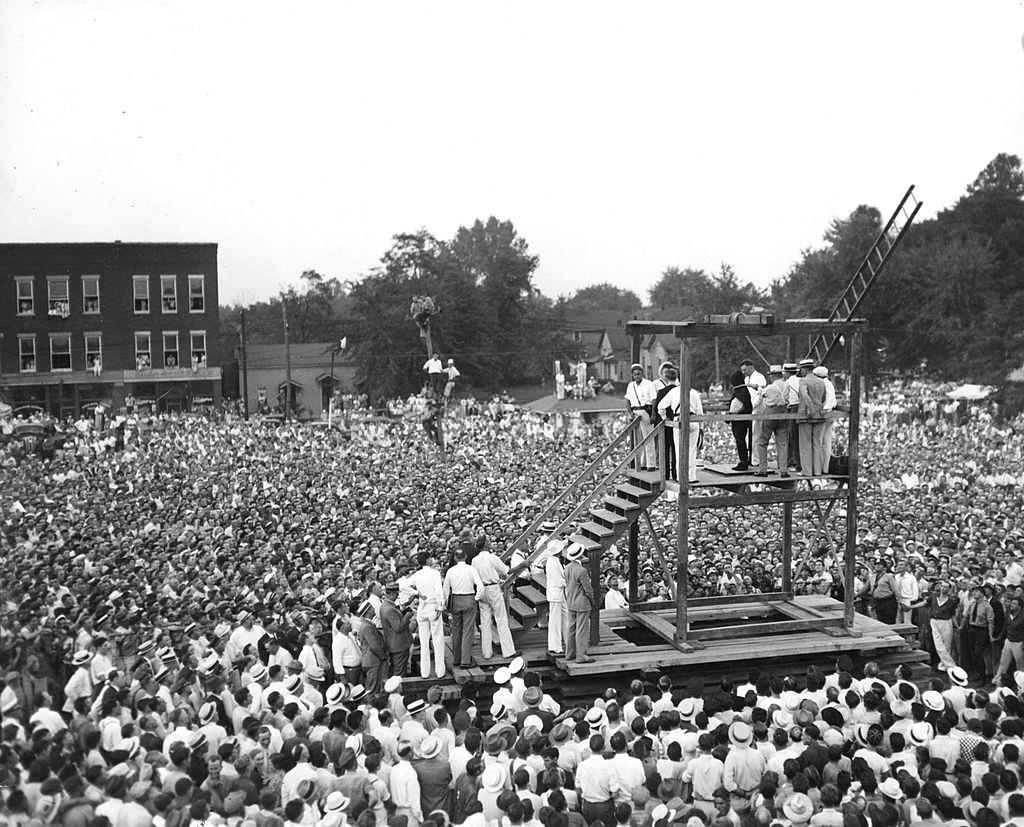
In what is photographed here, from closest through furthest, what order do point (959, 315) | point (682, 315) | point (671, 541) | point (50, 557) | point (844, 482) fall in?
point (844, 482), point (50, 557), point (671, 541), point (959, 315), point (682, 315)

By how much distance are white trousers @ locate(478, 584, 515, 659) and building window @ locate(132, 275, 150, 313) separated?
115ft

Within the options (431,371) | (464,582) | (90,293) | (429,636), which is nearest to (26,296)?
(90,293)

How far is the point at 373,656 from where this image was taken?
467 inches

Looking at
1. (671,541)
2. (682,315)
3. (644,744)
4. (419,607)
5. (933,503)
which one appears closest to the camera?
(644,744)

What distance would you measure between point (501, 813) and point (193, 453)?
86.4ft

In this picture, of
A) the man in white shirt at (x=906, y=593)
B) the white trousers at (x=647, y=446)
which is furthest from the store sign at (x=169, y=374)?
the man in white shirt at (x=906, y=593)

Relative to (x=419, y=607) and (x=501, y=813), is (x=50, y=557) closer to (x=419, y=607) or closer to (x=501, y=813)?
(x=419, y=607)

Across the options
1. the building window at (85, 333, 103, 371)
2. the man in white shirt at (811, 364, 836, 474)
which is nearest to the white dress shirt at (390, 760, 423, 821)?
the man in white shirt at (811, 364, 836, 474)

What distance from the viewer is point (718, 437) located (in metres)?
38.4

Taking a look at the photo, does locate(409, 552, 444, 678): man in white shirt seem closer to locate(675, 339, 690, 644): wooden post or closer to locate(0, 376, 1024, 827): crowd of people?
locate(0, 376, 1024, 827): crowd of people

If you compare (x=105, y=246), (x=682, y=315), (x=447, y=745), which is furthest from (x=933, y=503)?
(x=682, y=315)

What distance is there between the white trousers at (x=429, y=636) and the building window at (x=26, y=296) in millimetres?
28644

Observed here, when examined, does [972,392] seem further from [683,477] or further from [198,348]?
[683,477]

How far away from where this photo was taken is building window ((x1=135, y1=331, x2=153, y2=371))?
42125mm
